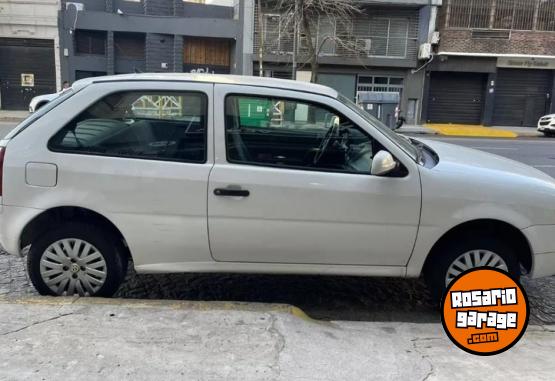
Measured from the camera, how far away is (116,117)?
12.8ft

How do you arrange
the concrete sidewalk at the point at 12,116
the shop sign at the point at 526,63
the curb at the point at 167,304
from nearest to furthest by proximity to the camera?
the curb at the point at 167,304 → the concrete sidewalk at the point at 12,116 → the shop sign at the point at 526,63

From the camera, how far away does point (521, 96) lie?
27406 mm

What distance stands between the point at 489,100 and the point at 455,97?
65.7 inches

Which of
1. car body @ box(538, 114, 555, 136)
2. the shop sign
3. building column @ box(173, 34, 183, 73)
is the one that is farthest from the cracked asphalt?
the shop sign

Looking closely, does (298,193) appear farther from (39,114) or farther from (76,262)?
(39,114)

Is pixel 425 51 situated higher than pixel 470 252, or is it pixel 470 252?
pixel 425 51

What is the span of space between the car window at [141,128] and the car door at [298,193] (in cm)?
19

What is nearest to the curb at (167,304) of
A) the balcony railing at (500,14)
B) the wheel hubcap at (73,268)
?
the wheel hubcap at (73,268)

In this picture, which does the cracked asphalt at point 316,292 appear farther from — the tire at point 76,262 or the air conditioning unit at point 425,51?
the air conditioning unit at point 425,51

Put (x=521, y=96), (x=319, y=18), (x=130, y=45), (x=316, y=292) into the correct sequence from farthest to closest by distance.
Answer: (x=521, y=96) < (x=130, y=45) < (x=319, y=18) < (x=316, y=292)

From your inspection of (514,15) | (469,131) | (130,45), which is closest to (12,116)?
(130,45)

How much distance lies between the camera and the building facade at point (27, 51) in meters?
24.6

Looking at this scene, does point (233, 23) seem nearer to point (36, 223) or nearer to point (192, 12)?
point (192, 12)

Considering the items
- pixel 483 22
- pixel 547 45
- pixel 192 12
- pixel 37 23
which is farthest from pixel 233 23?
pixel 547 45
